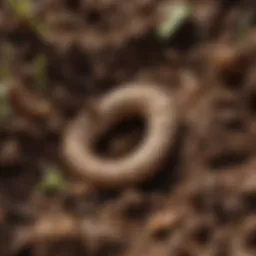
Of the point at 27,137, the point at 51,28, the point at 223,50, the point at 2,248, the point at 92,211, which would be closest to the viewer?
the point at 2,248

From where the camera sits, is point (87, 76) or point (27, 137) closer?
point (27, 137)

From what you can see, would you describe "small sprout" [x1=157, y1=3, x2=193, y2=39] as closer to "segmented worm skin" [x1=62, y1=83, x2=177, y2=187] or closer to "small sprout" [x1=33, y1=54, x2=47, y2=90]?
"segmented worm skin" [x1=62, y1=83, x2=177, y2=187]

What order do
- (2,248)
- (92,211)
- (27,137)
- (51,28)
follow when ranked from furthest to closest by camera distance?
(51,28)
(27,137)
(92,211)
(2,248)

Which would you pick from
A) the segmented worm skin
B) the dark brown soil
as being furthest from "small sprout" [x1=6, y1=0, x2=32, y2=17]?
the segmented worm skin

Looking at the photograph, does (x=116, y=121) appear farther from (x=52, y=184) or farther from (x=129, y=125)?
(x=52, y=184)

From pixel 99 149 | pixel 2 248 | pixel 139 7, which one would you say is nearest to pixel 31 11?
pixel 139 7

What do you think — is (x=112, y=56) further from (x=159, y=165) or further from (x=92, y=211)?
(x=92, y=211)

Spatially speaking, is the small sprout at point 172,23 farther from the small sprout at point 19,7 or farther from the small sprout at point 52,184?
the small sprout at point 52,184
